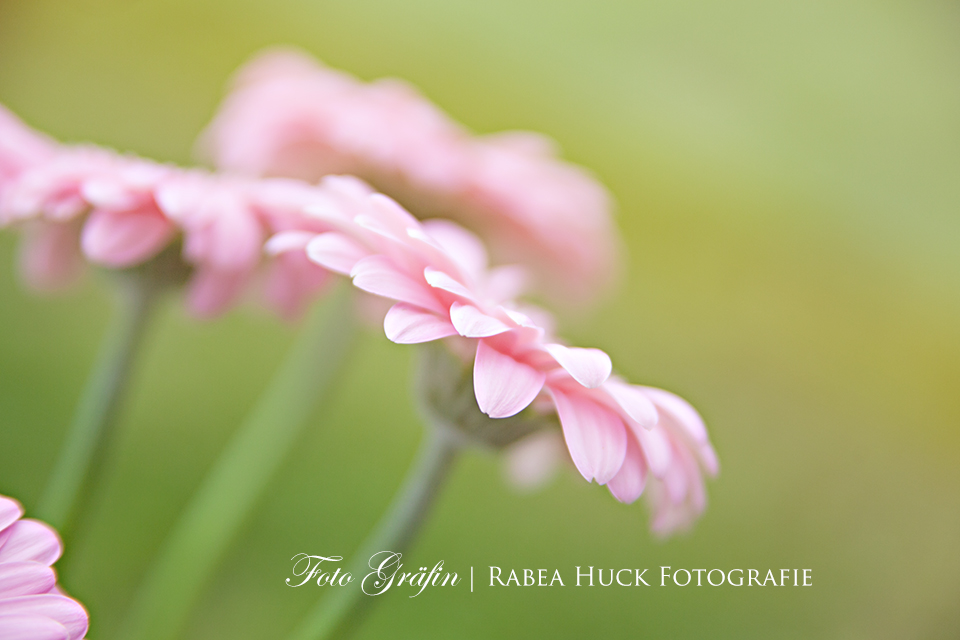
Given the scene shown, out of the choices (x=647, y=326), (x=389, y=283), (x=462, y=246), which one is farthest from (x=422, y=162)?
(x=647, y=326)

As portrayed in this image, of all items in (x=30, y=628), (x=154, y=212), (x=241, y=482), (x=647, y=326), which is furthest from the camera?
(x=647, y=326)

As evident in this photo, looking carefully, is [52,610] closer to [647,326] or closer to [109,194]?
[109,194]

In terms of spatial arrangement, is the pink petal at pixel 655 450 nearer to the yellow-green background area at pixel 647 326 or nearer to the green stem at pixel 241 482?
the green stem at pixel 241 482

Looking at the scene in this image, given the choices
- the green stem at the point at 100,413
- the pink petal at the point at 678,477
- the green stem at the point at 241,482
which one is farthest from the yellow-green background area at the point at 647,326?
the pink petal at the point at 678,477

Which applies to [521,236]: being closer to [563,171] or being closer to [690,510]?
[563,171]

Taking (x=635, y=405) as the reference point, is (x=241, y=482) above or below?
below

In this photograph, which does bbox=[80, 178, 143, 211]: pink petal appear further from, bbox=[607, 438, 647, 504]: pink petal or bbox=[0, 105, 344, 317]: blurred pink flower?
bbox=[607, 438, 647, 504]: pink petal
